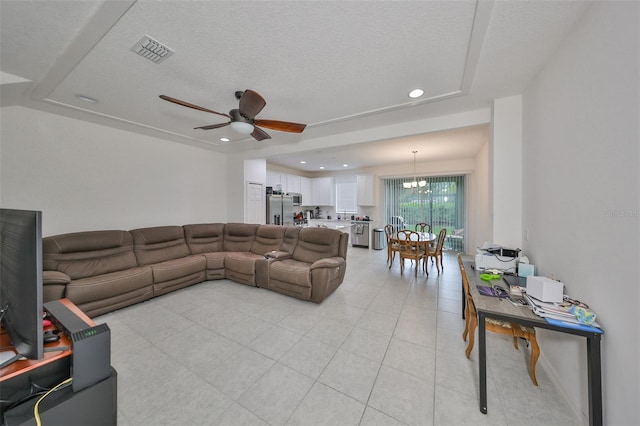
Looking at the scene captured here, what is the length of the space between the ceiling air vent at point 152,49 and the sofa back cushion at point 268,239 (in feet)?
9.37

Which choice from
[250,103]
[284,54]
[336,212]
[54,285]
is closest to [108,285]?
[54,285]

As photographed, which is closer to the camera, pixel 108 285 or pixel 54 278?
pixel 54 278

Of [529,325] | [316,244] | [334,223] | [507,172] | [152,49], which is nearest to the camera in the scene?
[529,325]

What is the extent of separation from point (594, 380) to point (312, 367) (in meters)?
1.75

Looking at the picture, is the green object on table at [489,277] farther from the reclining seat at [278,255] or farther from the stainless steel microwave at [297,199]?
the stainless steel microwave at [297,199]

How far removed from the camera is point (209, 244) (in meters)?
4.25

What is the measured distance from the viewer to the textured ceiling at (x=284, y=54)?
139 cm

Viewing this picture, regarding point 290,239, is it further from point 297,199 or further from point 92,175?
point 297,199

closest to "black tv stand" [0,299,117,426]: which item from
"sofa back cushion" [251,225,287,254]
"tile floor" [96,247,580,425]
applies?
"tile floor" [96,247,580,425]

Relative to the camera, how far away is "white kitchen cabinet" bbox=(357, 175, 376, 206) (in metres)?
6.82

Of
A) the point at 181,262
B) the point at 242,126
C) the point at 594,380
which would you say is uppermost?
the point at 242,126

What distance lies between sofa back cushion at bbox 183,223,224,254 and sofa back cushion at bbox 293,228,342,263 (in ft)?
5.85

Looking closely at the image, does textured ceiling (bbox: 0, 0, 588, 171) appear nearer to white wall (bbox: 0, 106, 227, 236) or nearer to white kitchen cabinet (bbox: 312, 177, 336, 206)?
white wall (bbox: 0, 106, 227, 236)

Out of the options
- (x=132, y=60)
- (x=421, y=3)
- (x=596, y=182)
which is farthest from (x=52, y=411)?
(x=596, y=182)
